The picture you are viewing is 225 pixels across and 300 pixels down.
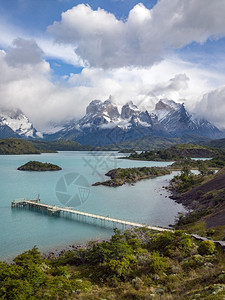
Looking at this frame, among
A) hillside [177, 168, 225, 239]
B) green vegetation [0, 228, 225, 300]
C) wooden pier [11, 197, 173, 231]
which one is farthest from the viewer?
wooden pier [11, 197, 173, 231]

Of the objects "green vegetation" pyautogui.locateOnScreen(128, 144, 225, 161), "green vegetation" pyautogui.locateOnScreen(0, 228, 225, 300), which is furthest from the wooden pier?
"green vegetation" pyautogui.locateOnScreen(128, 144, 225, 161)

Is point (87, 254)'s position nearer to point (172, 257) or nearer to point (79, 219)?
point (172, 257)

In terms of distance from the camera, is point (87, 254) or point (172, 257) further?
point (87, 254)

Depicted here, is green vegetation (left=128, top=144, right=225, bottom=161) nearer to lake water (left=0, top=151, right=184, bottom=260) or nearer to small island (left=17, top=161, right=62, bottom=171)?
small island (left=17, top=161, right=62, bottom=171)

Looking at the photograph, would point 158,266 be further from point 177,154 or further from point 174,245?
point 177,154

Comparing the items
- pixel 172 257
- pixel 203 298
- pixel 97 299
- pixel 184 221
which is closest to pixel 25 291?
pixel 97 299

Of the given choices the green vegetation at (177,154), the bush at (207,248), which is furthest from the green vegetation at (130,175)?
the green vegetation at (177,154)
